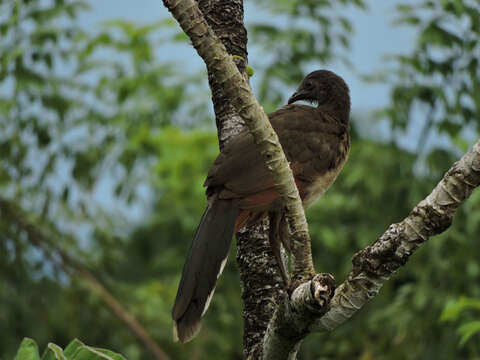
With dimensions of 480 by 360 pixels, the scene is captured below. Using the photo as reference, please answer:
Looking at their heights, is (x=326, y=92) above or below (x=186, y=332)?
above

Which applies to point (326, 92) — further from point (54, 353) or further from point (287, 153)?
point (54, 353)

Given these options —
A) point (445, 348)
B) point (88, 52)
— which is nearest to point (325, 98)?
point (445, 348)

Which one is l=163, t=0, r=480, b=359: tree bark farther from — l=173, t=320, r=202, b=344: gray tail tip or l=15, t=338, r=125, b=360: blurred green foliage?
l=15, t=338, r=125, b=360: blurred green foliage

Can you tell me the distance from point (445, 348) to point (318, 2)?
329 centimetres

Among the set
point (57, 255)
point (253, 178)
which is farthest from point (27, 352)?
point (57, 255)

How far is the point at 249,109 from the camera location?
2158 mm

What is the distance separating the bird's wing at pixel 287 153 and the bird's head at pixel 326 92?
18cm

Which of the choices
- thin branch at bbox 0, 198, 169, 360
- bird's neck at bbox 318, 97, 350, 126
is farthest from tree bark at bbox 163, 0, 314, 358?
thin branch at bbox 0, 198, 169, 360

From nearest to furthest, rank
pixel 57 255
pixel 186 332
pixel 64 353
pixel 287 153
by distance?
pixel 64 353, pixel 186 332, pixel 287 153, pixel 57 255

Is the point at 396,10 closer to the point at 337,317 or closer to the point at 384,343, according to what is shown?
the point at 384,343

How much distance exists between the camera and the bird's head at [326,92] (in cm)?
399

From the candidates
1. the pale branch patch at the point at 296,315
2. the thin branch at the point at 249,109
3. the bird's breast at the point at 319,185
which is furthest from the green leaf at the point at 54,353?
the bird's breast at the point at 319,185

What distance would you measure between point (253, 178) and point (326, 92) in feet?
3.59

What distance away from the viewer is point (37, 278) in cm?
608
